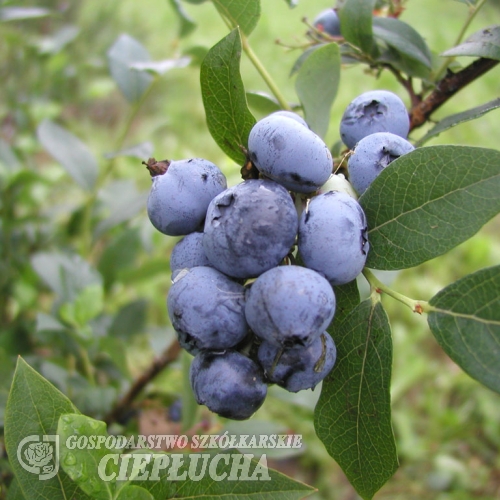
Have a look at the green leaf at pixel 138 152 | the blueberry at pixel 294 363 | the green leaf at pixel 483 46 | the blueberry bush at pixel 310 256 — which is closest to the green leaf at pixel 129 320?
the green leaf at pixel 138 152

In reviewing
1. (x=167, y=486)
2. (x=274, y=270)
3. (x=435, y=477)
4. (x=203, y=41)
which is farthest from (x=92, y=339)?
(x=203, y=41)

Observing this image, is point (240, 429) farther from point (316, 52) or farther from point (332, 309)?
point (316, 52)

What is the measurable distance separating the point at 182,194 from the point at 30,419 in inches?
15.1

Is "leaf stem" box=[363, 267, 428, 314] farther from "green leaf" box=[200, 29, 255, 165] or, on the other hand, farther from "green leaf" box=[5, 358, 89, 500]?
"green leaf" box=[5, 358, 89, 500]

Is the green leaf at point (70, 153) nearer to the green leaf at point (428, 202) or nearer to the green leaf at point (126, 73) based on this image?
the green leaf at point (126, 73)

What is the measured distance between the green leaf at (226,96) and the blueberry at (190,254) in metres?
0.15

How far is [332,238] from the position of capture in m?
0.64

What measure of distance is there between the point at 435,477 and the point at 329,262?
200 cm

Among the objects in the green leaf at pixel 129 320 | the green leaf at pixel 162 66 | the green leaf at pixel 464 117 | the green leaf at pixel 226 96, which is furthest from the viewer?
the green leaf at pixel 129 320

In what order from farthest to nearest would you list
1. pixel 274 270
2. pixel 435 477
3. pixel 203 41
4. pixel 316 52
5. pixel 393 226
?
pixel 203 41, pixel 435 477, pixel 316 52, pixel 393 226, pixel 274 270

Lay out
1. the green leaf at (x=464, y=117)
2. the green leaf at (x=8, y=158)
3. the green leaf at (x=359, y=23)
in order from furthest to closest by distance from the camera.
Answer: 1. the green leaf at (x=8, y=158)
2. the green leaf at (x=359, y=23)
3. the green leaf at (x=464, y=117)

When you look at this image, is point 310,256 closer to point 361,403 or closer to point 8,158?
point 361,403

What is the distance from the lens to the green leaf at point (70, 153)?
1578 millimetres

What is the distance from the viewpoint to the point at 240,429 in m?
1.35
